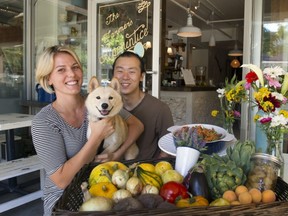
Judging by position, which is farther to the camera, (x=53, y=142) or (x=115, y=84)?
(x=115, y=84)

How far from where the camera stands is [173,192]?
72cm

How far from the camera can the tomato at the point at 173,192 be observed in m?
0.71

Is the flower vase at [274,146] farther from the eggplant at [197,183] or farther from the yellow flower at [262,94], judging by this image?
the eggplant at [197,183]

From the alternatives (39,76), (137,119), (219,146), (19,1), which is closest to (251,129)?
(137,119)

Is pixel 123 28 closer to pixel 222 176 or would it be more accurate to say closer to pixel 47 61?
pixel 47 61

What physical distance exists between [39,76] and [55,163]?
16.2 inches

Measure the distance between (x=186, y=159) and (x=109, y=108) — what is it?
528mm

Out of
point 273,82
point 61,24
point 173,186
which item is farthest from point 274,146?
point 61,24

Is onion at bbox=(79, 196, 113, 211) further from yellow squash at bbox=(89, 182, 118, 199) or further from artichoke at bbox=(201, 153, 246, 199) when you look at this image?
artichoke at bbox=(201, 153, 246, 199)

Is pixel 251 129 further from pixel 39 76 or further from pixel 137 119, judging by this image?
pixel 39 76

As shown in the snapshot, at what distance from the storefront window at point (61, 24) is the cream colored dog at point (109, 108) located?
2765mm

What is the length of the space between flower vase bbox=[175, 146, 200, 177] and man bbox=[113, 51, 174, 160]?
67 centimetres

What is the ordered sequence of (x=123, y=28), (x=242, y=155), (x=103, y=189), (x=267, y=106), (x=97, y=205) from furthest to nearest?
(x=123, y=28), (x=267, y=106), (x=242, y=155), (x=103, y=189), (x=97, y=205)

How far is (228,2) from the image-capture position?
577 centimetres
